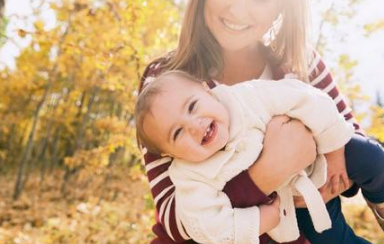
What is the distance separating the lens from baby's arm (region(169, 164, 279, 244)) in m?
1.30

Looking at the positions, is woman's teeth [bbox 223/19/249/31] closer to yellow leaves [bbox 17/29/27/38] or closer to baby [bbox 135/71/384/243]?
baby [bbox 135/71/384/243]

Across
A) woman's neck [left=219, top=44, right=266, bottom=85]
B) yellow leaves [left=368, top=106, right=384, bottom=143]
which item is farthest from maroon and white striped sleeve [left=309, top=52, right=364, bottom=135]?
yellow leaves [left=368, top=106, right=384, bottom=143]

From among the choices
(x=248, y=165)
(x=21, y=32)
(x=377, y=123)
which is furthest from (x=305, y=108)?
(x=377, y=123)

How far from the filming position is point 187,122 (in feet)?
4.53

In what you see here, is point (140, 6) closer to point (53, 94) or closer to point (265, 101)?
point (265, 101)

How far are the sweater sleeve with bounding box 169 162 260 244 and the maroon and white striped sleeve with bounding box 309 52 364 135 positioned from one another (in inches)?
25.4

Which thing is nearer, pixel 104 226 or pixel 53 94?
pixel 104 226

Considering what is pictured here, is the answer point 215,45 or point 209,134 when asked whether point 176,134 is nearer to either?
point 209,134

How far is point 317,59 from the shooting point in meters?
1.88

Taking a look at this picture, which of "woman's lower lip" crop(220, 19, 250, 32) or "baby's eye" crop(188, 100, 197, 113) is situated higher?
"woman's lower lip" crop(220, 19, 250, 32)

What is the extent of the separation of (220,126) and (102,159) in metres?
4.13

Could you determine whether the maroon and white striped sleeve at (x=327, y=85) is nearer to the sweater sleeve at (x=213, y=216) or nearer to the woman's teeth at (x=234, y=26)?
the woman's teeth at (x=234, y=26)

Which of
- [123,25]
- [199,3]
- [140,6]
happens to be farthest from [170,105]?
[123,25]

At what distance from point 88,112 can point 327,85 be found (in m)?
10.1
